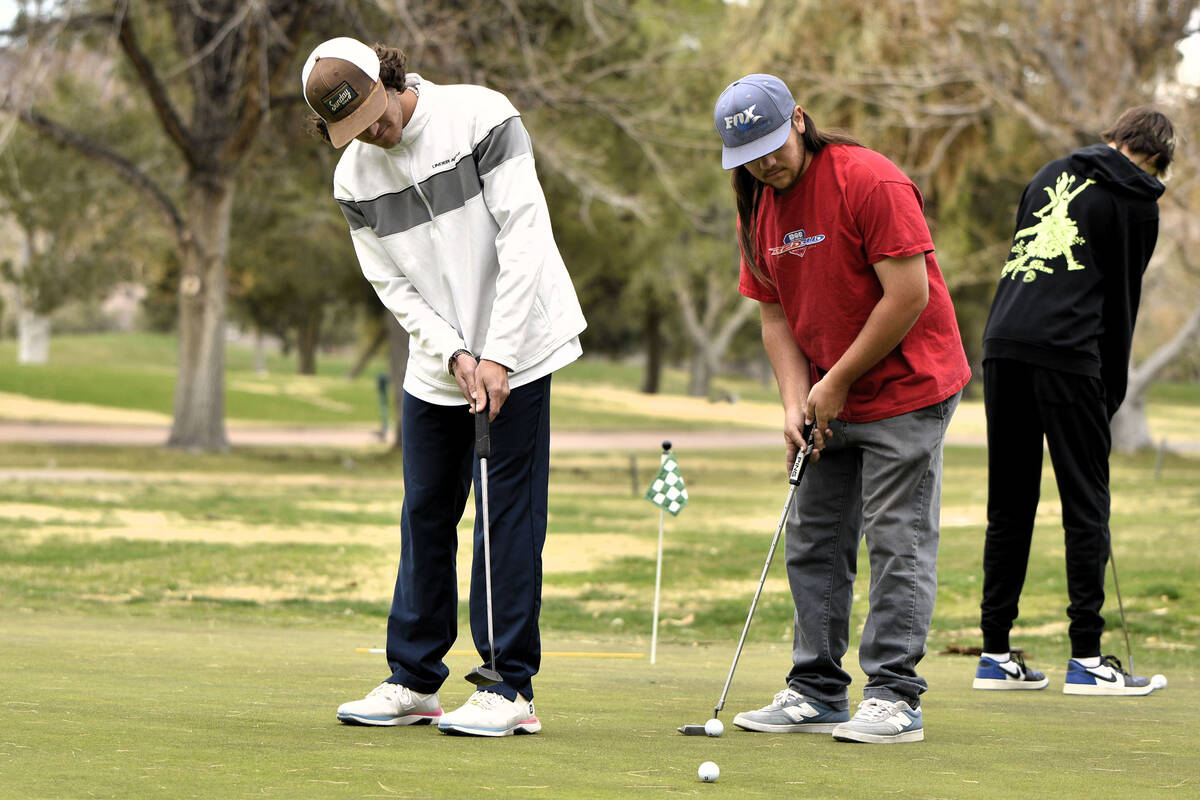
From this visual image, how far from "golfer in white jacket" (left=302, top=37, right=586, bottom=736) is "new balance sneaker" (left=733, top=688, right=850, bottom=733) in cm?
68

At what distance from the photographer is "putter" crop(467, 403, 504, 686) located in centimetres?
420

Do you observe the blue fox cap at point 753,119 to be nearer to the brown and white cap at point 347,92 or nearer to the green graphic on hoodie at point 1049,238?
the brown and white cap at point 347,92

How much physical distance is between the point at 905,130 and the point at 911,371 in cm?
2240

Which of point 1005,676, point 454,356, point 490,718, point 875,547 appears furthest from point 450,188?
point 1005,676

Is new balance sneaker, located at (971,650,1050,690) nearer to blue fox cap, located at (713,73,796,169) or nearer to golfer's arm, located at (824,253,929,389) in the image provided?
golfer's arm, located at (824,253,929,389)

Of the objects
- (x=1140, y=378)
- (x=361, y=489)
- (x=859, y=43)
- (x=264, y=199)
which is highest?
(x=859, y=43)

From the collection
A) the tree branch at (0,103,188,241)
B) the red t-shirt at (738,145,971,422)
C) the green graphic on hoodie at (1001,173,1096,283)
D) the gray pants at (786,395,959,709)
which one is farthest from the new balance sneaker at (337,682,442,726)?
the tree branch at (0,103,188,241)

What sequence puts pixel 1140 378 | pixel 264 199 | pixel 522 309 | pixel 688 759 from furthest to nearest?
pixel 264 199 < pixel 1140 378 < pixel 522 309 < pixel 688 759

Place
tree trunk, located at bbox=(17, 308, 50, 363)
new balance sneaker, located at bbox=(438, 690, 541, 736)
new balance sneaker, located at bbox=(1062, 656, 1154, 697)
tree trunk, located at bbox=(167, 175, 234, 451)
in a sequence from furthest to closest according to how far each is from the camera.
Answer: tree trunk, located at bbox=(17, 308, 50, 363)
tree trunk, located at bbox=(167, 175, 234, 451)
new balance sneaker, located at bbox=(1062, 656, 1154, 697)
new balance sneaker, located at bbox=(438, 690, 541, 736)

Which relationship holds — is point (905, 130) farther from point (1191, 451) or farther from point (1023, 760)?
point (1023, 760)

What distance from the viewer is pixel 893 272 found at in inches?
170

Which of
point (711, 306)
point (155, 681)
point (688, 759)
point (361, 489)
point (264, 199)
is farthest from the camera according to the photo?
point (711, 306)

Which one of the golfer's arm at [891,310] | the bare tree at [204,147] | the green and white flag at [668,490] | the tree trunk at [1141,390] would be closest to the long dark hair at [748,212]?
the golfer's arm at [891,310]

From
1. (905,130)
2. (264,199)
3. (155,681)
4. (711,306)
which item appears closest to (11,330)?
(711,306)
